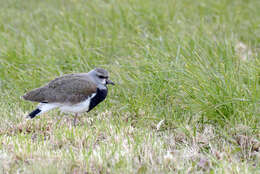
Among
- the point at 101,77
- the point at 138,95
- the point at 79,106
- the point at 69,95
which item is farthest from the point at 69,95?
the point at 138,95

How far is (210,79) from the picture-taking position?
4.98 m

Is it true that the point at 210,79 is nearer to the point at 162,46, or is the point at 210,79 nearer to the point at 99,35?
the point at 162,46

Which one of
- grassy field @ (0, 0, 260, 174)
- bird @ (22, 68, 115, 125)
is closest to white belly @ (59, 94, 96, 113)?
bird @ (22, 68, 115, 125)

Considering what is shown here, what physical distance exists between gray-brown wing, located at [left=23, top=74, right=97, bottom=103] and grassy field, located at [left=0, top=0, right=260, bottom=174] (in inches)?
11.2

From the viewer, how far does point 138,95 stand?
5.46 m

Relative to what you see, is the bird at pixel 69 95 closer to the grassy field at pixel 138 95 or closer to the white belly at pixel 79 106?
the white belly at pixel 79 106

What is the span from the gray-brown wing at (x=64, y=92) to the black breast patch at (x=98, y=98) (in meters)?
0.07

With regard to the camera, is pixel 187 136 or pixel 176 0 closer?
pixel 187 136

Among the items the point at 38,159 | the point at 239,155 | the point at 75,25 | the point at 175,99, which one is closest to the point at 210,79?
the point at 175,99

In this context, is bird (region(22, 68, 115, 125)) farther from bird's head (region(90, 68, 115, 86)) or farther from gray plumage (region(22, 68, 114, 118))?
bird's head (region(90, 68, 115, 86))

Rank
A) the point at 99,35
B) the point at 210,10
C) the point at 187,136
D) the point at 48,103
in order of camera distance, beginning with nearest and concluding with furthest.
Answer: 1. the point at 187,136
2. the point at 48,103
3. the point at 99,35
4. the point at 210,10

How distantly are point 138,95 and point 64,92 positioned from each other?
37.0 inches

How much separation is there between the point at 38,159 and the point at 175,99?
2127mm

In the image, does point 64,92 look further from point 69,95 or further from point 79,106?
point 79,106
